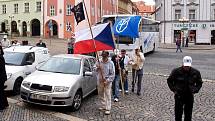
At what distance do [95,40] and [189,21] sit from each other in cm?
4408

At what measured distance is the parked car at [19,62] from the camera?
11.9 metres

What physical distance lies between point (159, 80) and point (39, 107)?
7.29 metres

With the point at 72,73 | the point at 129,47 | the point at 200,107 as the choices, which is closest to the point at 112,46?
the point at 72,73

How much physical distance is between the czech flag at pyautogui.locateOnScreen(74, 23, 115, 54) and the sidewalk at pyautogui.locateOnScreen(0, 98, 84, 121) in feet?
7.51

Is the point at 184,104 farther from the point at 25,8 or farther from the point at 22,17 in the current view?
the point at 25,8

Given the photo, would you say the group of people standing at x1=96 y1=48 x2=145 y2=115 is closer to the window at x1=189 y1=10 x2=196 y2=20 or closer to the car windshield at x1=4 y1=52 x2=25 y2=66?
the car windshield at x1=4 y1=52 x2=25 y2=66

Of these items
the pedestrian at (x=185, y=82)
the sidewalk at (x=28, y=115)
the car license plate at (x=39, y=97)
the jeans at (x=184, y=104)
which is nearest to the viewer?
the pedestrian at (x=185, y=82)

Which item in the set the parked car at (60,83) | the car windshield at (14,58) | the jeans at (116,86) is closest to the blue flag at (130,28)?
the jeans at (116,86)

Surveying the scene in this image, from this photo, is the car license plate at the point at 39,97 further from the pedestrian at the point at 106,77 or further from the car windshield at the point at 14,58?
the car windshield at the point at 14,58

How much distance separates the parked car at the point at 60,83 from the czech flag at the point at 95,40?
490 millimetres

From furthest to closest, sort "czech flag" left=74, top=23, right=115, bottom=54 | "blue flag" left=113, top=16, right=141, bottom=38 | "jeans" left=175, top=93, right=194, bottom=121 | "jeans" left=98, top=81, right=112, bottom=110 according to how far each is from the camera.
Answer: "blue flag" left=113, top=16, right=141, bottom=38 < "czech flag" left=74, top=23, right=115, bottom=54 < "jeans" left=98, top=81, right=112, bottom=110 < "jeans" left=175, top=93, right=194, bottom=121

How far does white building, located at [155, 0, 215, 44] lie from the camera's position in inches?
2130

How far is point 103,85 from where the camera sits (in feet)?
33.5

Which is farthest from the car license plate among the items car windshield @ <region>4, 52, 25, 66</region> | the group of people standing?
car windshield @ <region>4, 52, 25, 66</region>
